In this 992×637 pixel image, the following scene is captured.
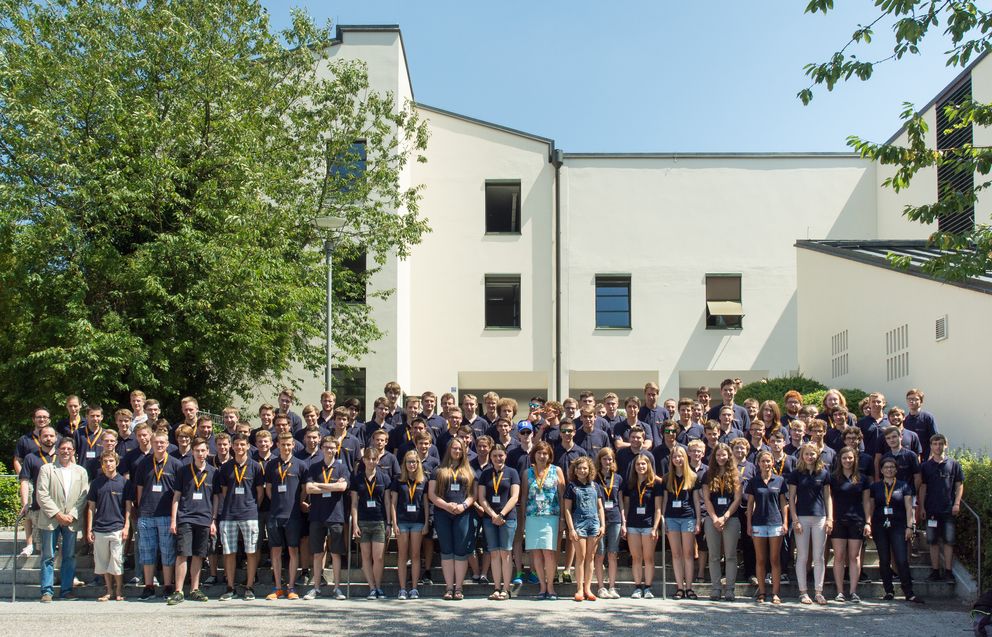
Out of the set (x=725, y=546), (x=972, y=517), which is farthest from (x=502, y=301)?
(x=972, y=517)

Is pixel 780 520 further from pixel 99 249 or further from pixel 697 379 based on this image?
pixel 697 379

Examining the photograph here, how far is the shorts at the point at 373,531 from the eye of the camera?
38.4 feet

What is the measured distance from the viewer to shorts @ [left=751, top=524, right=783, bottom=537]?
37.7ft

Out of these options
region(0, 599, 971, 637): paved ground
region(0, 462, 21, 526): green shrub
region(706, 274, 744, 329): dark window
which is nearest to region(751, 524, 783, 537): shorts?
region(0, 599, 971, 637): paved ground

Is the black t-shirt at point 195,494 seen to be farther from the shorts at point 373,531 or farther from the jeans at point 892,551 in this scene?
the jeans at point 892,551

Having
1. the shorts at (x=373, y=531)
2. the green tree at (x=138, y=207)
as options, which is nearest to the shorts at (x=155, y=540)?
the shorts at (x=373, y=531)

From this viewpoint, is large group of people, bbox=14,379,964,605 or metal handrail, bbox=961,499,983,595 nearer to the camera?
metal handrail, bbox=961,499,983,595

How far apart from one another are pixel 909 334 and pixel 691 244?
12.2 m

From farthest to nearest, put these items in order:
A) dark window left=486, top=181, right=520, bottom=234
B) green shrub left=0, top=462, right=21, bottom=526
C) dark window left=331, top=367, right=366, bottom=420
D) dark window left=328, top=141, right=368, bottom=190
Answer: dark window left=486, top=181, right=520, bottom=234 → dark window left=331, top=367, right=366, bottom=420 → dark window left=328, top=141, right=368, bottom=190 → green shrub left=0, top=462, right=21, bottom=526

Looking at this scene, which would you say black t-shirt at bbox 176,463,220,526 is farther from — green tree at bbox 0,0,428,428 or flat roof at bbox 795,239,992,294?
flat roof at bbox 795,239,992,294

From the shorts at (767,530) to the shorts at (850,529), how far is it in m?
0.68

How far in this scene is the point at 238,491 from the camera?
1177 centimetres

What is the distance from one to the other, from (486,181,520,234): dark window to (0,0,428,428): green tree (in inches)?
392

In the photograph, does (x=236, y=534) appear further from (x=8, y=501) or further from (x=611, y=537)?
(x=8, y=501)
